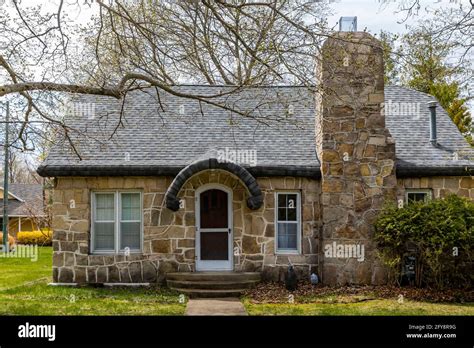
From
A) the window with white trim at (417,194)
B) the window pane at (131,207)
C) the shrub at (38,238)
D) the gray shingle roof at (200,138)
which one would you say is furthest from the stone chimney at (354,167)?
the shrub at (38,238)

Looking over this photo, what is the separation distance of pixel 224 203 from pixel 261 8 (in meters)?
5.69

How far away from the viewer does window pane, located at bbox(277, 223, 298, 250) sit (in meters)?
13.9

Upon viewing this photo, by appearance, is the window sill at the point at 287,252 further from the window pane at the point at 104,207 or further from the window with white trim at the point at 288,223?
the window pane at the point at 104,207

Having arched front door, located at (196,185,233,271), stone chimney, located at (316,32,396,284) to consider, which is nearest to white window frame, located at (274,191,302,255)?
stone chimney, located at (316,32,396,284)

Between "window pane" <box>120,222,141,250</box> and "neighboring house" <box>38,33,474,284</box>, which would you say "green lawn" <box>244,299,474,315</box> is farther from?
"window pane" <box>120,222,141,250</box>

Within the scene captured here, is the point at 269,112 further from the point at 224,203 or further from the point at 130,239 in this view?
the point at 130,239

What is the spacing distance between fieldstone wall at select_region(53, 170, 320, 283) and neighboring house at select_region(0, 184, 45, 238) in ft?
69.2

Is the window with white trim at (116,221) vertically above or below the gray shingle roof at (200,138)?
below

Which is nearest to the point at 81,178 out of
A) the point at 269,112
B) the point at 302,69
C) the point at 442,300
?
the point at 269,112

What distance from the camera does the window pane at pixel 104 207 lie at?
45.1ft

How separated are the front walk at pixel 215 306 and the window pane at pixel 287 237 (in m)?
2.30

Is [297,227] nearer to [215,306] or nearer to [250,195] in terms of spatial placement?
[250,195]

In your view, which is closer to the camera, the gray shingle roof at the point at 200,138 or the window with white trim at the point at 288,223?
the gray shingle roof at the point at 200,138

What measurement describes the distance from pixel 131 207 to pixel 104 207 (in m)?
0.64
